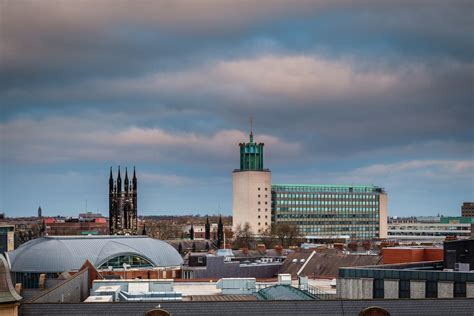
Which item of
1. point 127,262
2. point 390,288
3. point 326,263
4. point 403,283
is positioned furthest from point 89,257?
point 403,283

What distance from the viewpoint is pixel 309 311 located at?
1802 inches

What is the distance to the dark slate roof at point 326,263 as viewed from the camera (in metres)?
110

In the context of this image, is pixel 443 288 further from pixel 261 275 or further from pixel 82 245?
pixel 82 245

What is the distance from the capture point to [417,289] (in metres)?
63.3

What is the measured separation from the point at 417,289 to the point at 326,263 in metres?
51.9

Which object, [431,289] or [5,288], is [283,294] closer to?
[431,289]

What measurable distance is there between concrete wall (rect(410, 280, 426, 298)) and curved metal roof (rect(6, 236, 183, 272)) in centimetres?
6964

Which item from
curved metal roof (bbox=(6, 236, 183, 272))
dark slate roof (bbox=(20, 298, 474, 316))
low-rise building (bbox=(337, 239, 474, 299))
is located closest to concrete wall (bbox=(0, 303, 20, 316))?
dark slate roof (bbox=(20, 298, 474, 316))

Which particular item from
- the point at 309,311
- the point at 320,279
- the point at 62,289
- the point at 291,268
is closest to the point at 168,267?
the point at 291,268

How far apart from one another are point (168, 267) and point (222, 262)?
563 inches

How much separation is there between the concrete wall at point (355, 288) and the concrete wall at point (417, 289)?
11.6 feet

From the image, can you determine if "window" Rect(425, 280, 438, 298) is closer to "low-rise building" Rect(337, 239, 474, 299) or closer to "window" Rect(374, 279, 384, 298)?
"low-rise building" Rect(337, 239, 474, 299)

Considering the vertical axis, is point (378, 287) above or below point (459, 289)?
below

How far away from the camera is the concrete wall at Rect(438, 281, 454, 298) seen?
61.6 m
